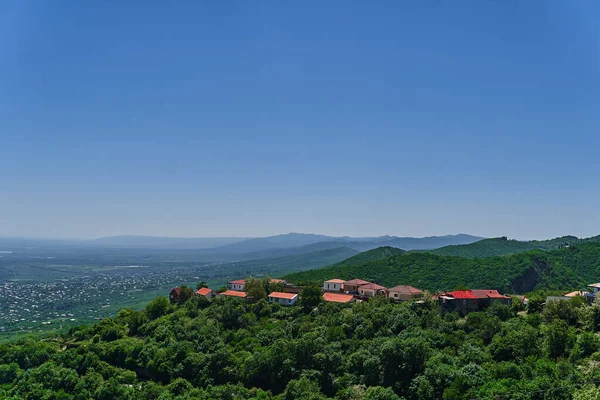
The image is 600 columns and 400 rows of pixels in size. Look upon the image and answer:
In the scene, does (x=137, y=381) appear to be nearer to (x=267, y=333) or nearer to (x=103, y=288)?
(x=267, y=333)

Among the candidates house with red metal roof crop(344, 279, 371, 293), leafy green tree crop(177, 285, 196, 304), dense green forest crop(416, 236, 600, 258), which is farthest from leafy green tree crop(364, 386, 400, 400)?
dense green forest crop(416, 236, 600, 258)

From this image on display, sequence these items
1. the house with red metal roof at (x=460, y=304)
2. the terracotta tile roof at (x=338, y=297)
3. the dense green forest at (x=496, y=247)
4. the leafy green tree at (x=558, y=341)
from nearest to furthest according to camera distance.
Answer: the leafy green tree at (x=558, y=341)
the house with red metal roof at (x=460, y=304)
the terracotta tile roof at (x=338, y=297)
the dense green forest at (x=496, y=247)

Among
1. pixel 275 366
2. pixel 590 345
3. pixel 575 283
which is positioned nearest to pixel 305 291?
pixel 275 366

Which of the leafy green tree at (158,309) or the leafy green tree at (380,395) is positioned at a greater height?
the leafy green tree at (158,309)

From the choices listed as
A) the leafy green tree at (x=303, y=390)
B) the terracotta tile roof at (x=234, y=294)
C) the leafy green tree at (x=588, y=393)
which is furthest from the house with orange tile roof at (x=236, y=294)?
the leafy green tree at (x=588, y=393)

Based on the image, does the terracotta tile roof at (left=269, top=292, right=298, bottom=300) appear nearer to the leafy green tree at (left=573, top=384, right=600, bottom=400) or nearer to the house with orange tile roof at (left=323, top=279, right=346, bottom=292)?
the house with orange tile roof at (left=323, top=279, right=346, bottom=292)

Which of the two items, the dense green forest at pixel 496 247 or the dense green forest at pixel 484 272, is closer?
the dense green forest at pixel 484 272

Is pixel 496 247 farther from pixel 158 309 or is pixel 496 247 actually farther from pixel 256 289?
pixel 158 309

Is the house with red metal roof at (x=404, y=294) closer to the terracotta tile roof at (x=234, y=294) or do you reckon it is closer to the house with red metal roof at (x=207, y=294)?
the terracotta tile roof at (x=234, y=294)
